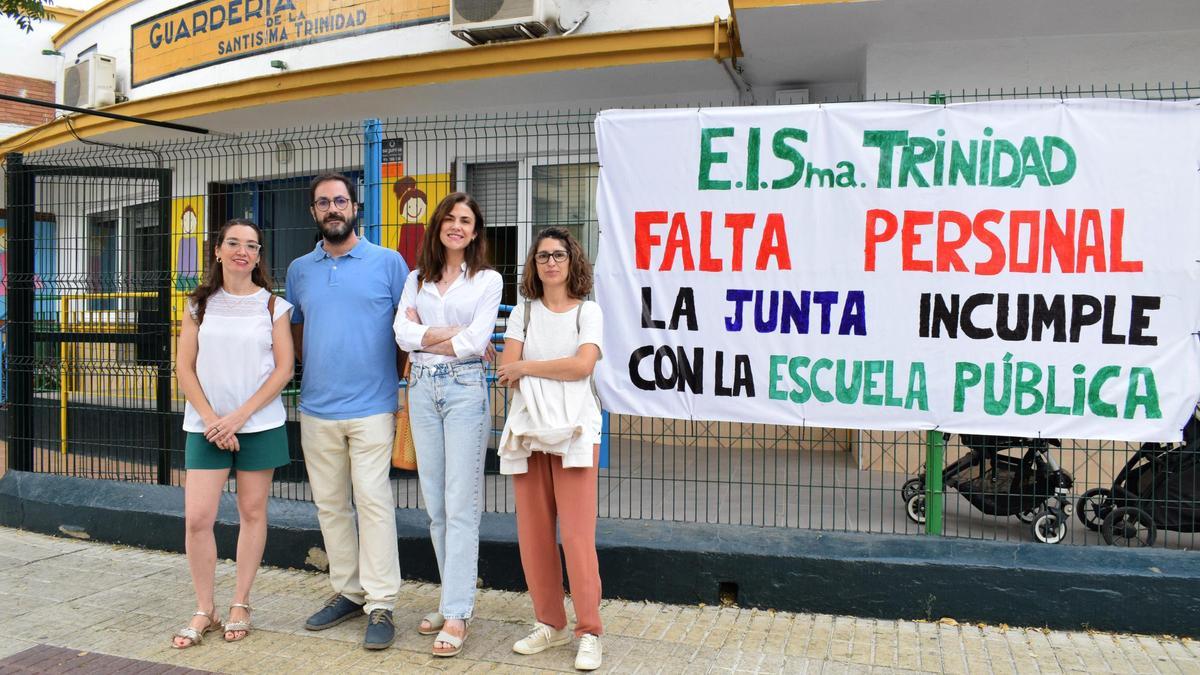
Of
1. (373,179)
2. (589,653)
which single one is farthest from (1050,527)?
(373,179)

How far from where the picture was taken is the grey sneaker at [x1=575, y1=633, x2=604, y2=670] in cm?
397

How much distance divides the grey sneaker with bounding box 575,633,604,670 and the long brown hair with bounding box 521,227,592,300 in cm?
153

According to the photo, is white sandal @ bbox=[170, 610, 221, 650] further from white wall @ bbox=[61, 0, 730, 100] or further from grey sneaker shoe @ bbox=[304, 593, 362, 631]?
white wall @ bbox=[61, 0, 730, 100]

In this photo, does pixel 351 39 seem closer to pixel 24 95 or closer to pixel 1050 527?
pixel 1050 527

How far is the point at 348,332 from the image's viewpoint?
427cm

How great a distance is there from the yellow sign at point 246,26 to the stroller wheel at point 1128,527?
7555 mm

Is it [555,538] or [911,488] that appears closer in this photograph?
[555,538]

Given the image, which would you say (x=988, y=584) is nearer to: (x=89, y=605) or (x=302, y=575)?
(x=302, y=575)

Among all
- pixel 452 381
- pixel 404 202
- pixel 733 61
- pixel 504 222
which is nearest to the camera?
pixel 452 381

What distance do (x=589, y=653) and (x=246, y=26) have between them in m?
9.38

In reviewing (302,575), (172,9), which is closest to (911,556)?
(302,575)

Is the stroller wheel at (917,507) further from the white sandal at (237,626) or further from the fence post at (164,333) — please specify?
the fence post at (164,333)

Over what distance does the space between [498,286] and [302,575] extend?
8.02 ft

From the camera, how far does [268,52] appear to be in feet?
34.6
